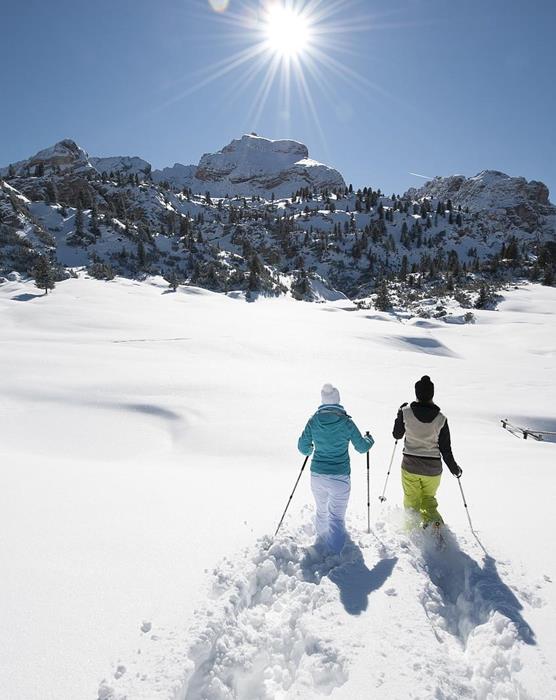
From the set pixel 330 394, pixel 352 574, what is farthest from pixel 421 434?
pixel 352 574

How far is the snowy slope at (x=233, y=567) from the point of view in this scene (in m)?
2.95

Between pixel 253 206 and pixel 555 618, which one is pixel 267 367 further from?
pixel 253 206

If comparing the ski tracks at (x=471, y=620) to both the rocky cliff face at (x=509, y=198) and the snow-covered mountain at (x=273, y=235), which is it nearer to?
the snow-covered mountain at (x=273, y=235)

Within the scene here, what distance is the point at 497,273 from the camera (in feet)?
248

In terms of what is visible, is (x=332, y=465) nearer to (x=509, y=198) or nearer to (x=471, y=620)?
(x=471, y=620)

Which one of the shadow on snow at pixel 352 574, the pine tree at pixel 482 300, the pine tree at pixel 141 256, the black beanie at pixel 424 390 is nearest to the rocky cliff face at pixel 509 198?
the pine tree at pixel 482 300

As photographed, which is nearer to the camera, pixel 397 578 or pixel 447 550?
pixel 397 578

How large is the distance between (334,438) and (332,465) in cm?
37

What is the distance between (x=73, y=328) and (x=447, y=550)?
25446 mm

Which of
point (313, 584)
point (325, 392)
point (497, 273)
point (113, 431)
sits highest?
point (497, 273)

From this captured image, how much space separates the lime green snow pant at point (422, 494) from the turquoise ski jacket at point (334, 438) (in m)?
1.06

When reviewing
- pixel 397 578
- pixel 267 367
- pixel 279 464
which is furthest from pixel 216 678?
pixel 267 367

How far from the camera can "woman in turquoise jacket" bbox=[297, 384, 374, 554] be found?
15.8ft

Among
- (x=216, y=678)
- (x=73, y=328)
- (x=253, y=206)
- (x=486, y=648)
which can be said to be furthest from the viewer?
(x=253, y=206)
